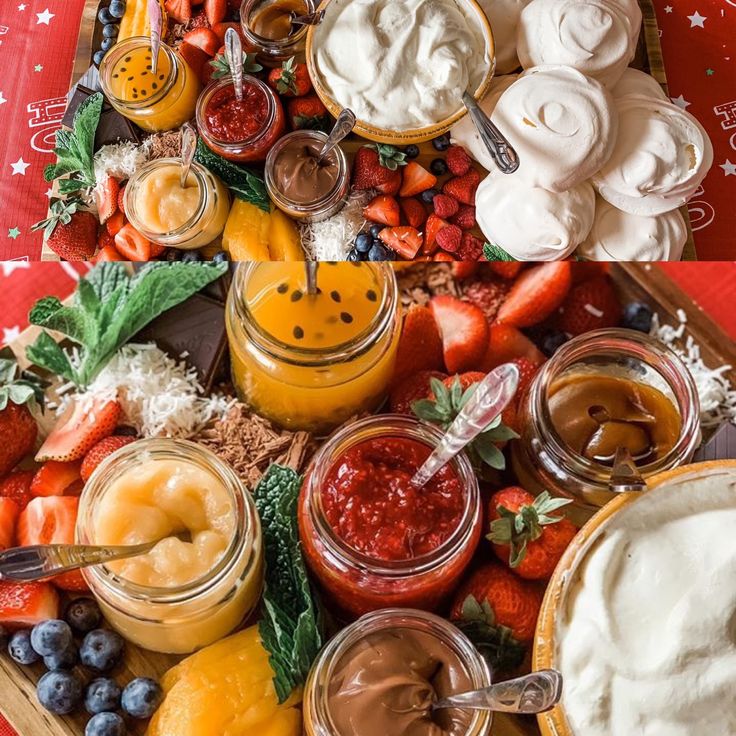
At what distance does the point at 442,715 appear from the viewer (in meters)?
0.79

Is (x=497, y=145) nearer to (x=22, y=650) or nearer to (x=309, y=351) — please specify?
(x=309, y=351)

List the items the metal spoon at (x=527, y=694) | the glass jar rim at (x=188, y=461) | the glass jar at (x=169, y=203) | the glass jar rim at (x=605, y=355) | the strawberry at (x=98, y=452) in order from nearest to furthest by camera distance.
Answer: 1. the metal spoon at (x=527, y=694)
2. the glass jar rim at (x=188, y=461)
3. the glass jar rim at (x=605, y=355)
4. the strawberry at (x=98, y=452)
5. the glass jar at (x=169, y=203)

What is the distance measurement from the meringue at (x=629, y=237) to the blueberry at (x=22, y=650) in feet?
2.83

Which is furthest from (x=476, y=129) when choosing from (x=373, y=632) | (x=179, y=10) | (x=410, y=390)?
(x=373, y=632)

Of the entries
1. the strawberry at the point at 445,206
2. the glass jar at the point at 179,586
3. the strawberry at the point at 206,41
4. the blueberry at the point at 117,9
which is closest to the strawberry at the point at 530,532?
the glass jar at the point at 179,586

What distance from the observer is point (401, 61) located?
1.19m

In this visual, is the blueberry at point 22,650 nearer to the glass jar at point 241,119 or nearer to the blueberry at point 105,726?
the blueberry at point 105,726

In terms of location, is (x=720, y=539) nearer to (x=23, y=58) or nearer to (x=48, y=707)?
(x=48, y=707)

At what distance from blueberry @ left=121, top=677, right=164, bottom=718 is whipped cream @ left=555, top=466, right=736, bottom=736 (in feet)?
1.39

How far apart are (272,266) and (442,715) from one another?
55 centimetres

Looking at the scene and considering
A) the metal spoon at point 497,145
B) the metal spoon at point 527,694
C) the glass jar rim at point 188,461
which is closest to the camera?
the metal spoon at point 527,694

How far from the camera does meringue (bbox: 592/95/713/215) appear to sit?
1.17 m

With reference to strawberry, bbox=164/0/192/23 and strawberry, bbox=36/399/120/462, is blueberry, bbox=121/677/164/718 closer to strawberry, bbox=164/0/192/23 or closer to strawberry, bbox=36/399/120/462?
strawberry, bbox=36/399/120/462

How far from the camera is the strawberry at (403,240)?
1.24m
